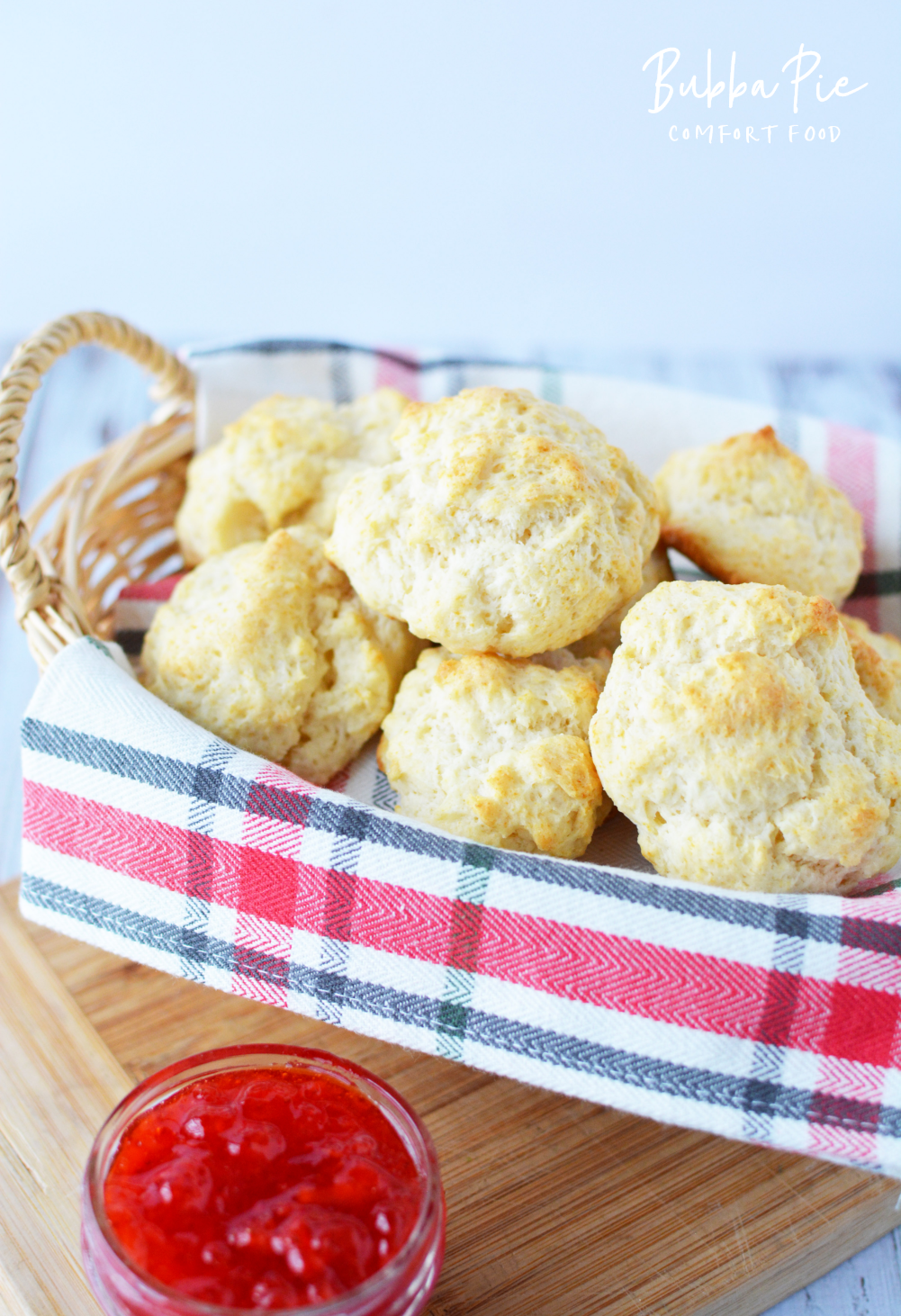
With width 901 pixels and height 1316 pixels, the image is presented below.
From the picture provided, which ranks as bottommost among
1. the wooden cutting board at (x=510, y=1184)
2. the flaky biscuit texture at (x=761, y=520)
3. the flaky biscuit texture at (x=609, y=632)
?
the wooden cutting board at (x=510, y=1184)

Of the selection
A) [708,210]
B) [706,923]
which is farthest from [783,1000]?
[708,210]

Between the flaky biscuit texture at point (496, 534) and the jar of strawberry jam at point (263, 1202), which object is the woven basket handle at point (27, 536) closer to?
the flaky biscuit texture at point (496, 534)

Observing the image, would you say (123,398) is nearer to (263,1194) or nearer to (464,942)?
(464,942)

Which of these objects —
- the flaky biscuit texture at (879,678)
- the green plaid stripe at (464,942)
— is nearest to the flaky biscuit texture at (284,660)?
the green plaid stripe at (464,942)

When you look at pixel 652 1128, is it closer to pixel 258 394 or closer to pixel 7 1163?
pixel 7 1163

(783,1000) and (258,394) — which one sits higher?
(258,394)

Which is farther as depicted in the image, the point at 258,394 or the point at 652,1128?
the point at 258,394

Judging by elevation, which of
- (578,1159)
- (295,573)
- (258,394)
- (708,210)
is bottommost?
(578,1159)
